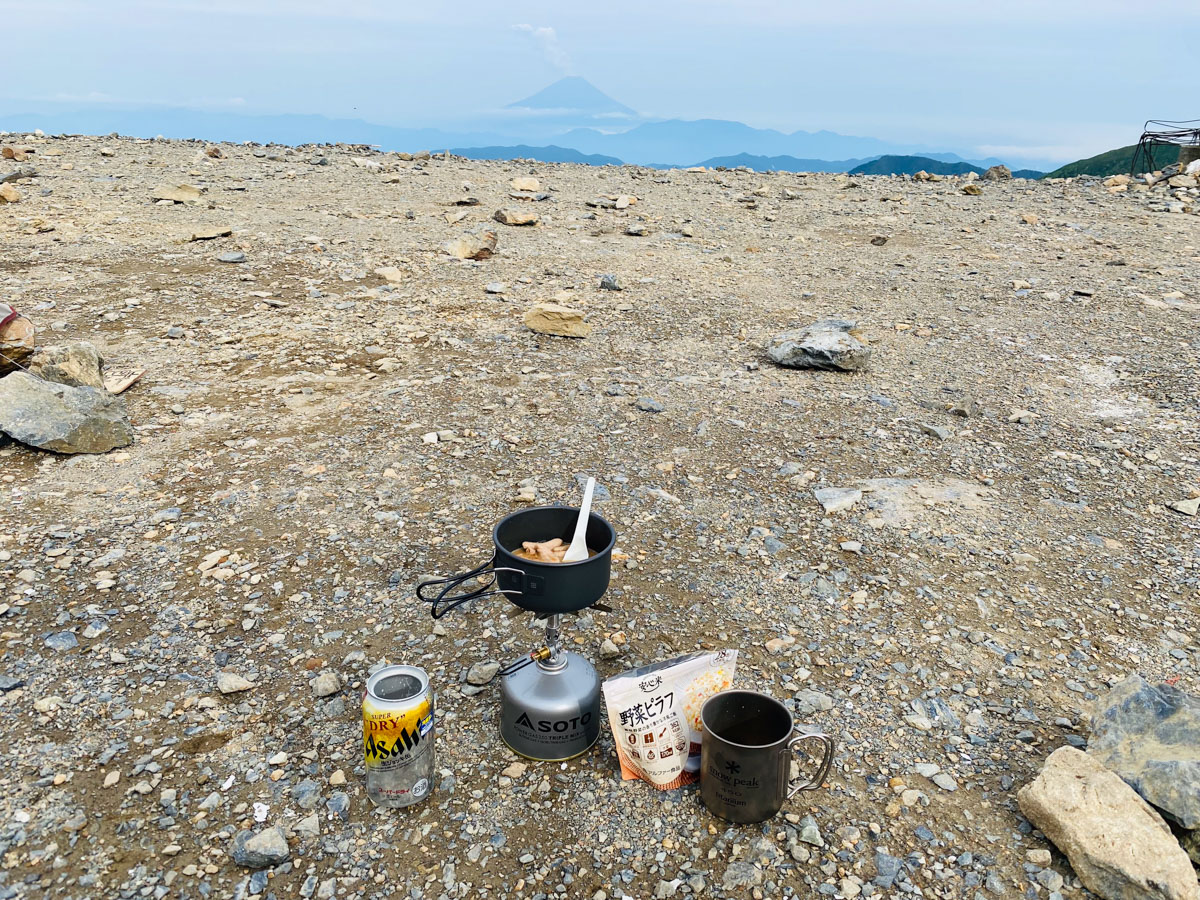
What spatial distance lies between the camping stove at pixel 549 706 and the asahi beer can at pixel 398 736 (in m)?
0.35

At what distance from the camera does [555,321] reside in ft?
24.9

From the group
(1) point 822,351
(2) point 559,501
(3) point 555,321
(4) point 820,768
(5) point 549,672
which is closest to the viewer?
(4) point 820,768

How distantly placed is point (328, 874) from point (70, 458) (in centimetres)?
373

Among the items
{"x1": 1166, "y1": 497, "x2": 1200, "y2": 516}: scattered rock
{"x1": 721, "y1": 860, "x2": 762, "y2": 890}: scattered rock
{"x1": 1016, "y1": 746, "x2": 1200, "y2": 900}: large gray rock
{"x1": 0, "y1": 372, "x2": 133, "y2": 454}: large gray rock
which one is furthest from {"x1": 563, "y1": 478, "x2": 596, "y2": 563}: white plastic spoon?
{"x1": 1166, "y1": 497, "x2": 1200, "y2": 516}: scattered rock

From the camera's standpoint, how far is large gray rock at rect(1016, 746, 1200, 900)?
2432 millimetres

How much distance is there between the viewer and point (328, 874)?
101 inches

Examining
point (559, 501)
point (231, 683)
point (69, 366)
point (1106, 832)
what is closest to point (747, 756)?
point (1106, 832)

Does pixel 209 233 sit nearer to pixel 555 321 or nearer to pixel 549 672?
pixel 555 321

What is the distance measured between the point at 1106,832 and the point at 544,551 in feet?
7.07

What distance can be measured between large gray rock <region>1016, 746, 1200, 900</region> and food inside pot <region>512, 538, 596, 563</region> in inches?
72.9

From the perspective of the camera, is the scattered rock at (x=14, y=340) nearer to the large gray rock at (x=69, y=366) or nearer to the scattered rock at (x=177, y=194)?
the large gray rock at (x=69, y=366)

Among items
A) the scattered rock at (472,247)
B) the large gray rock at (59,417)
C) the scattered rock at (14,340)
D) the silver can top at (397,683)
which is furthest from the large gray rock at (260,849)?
the scattered rock at (472,247)

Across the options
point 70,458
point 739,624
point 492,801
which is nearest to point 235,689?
point 492,801

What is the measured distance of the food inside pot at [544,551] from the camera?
9.70 ft
